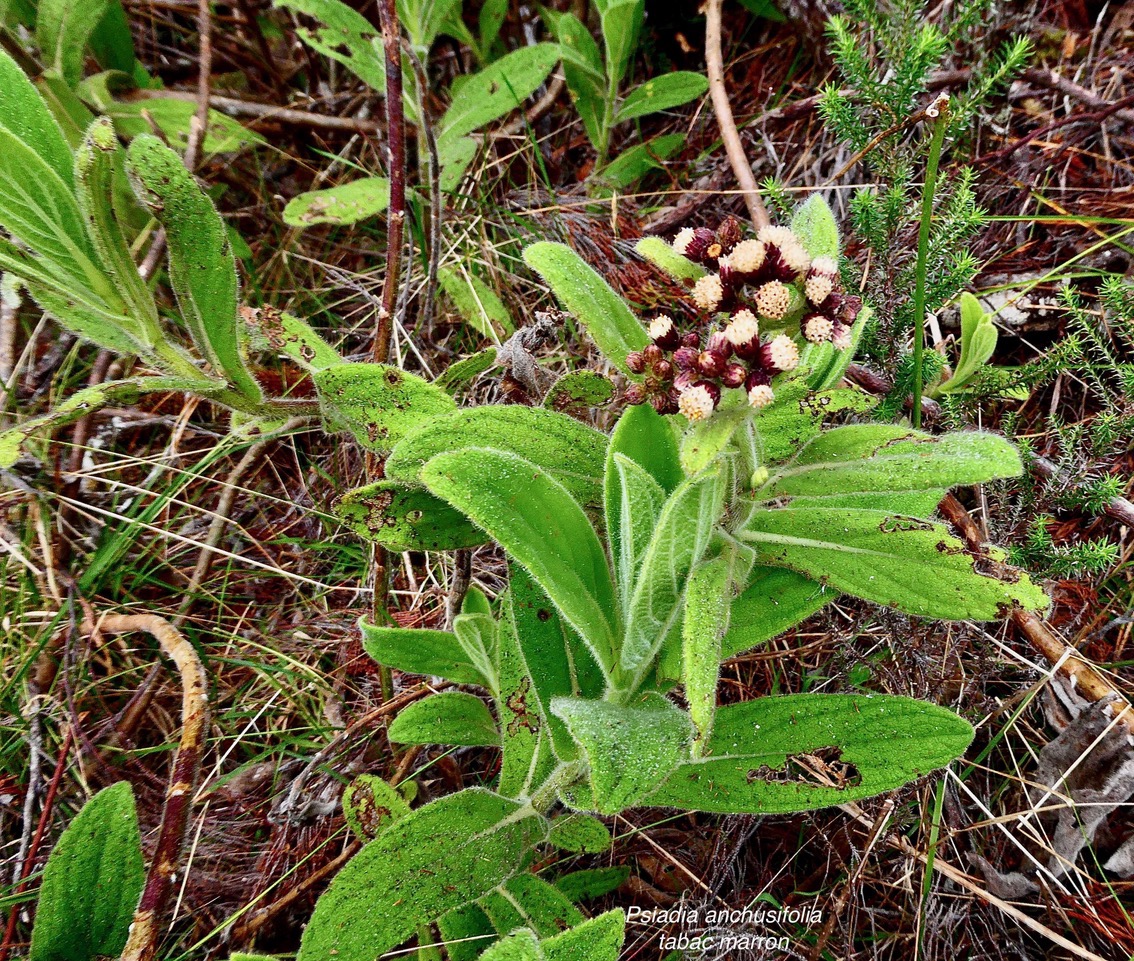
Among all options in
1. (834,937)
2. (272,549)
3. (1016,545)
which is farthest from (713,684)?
(272,549)

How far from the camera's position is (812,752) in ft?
6.78

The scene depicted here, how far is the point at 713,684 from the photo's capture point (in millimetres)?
1627

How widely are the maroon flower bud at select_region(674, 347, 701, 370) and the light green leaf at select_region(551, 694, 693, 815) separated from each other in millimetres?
725

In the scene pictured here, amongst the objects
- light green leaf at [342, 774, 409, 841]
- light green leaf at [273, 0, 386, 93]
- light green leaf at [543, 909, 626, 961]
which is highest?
light green leaf at [273, 0, 386, 93]

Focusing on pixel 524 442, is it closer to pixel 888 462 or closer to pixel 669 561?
pixel 669 561

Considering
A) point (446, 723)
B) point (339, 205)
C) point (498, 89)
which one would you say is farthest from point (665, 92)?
point (446, 723)

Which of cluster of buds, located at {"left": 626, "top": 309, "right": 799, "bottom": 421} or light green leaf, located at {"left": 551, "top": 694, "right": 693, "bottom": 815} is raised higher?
cluster of buds, located at {"left": 626, "top": 309, "right": 799, "bottom": 421}

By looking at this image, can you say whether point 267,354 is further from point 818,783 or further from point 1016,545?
point 1016,545

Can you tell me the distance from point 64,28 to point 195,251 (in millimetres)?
1723

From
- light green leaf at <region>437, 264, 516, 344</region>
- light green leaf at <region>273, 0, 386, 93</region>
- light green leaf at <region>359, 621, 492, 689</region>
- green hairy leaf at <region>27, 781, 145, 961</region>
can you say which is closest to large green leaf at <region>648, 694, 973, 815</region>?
light green leaf at <region>359, 621, 492, 689</region>

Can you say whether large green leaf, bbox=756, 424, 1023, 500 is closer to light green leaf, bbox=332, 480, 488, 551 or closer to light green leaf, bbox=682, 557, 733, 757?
light green leaf, bbox=682, 557, 733, 757

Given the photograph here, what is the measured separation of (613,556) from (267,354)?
1894 mm

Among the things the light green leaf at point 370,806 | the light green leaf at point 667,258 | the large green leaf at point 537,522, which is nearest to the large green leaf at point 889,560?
the large green leaf at point 537,522

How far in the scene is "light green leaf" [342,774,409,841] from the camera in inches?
88.4
